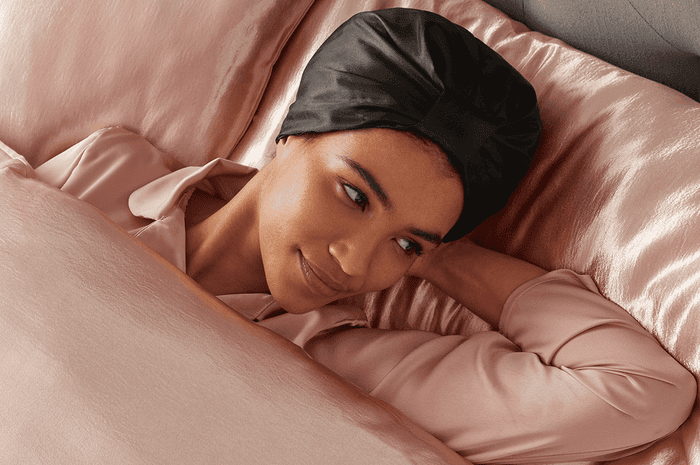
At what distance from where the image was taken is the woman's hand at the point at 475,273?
80 cm

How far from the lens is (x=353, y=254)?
2.35 ft

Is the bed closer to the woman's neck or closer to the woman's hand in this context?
the woman's hand

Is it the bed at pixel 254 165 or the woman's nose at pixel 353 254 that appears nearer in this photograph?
the bed at pixel 254 165

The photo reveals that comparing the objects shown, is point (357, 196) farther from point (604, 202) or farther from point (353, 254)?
point (604, 202)

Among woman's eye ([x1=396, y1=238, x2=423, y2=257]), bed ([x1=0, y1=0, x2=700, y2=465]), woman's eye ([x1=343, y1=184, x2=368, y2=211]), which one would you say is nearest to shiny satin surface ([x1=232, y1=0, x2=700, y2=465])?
bed ([x1=0, y1=0, x2=700, y2=465])

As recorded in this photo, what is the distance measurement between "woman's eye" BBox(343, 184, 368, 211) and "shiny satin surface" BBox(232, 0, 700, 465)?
26 cm

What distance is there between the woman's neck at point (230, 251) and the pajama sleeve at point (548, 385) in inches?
9.4

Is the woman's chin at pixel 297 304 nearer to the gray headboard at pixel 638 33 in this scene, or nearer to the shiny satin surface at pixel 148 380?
the shiny satin surface at pixel 148 380

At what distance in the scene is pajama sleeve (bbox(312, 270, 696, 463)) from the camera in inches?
24.3

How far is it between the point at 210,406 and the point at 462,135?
439mm

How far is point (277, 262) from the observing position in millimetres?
766

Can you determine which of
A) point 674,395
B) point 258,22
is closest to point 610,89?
point 674,395

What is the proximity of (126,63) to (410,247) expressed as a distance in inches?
27.7

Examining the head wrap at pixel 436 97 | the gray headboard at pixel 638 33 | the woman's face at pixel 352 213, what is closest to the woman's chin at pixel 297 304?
the woman's face at pixel 352 213
